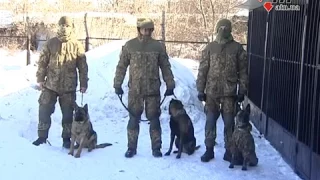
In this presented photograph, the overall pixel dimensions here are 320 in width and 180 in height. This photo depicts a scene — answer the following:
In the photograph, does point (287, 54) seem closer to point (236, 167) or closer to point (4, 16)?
point (236, 167)

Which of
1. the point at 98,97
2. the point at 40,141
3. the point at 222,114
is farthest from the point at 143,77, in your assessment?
the point at 98,97

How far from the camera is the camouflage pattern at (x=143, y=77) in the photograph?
649 cm

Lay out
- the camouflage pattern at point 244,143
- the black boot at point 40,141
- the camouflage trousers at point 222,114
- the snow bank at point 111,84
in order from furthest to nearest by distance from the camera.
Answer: the snow bank at point 111,84, the black boot at point 40,141, the camouflage trousers at point 222,114, the camouflage pattern at point 244,143

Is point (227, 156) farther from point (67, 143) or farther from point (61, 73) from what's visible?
point (61, 73)

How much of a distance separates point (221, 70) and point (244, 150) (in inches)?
43.6

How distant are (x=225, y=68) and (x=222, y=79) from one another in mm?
156

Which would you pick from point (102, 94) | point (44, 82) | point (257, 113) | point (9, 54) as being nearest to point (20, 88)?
point (102, 94)

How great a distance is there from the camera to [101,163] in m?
6.23

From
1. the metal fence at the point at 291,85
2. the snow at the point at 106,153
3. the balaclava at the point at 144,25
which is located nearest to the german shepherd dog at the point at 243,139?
the snow at the point at 106,153

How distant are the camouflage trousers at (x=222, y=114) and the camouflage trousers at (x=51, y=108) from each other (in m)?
2.04

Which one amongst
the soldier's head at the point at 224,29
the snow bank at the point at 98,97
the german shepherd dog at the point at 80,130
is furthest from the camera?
the snow bank at the point at 98,97

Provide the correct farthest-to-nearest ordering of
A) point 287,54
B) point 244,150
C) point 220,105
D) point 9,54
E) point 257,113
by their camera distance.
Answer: point 9,54 → point 257,113 → point 287,54 → point 220,105 → point 244,150

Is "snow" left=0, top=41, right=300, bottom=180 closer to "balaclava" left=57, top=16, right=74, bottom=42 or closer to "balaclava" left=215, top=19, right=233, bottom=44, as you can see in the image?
"balaclava" left=57, top=16, right=74, bottom=42

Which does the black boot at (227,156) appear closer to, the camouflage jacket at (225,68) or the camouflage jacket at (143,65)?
the camouflage jacket at (225,68)
